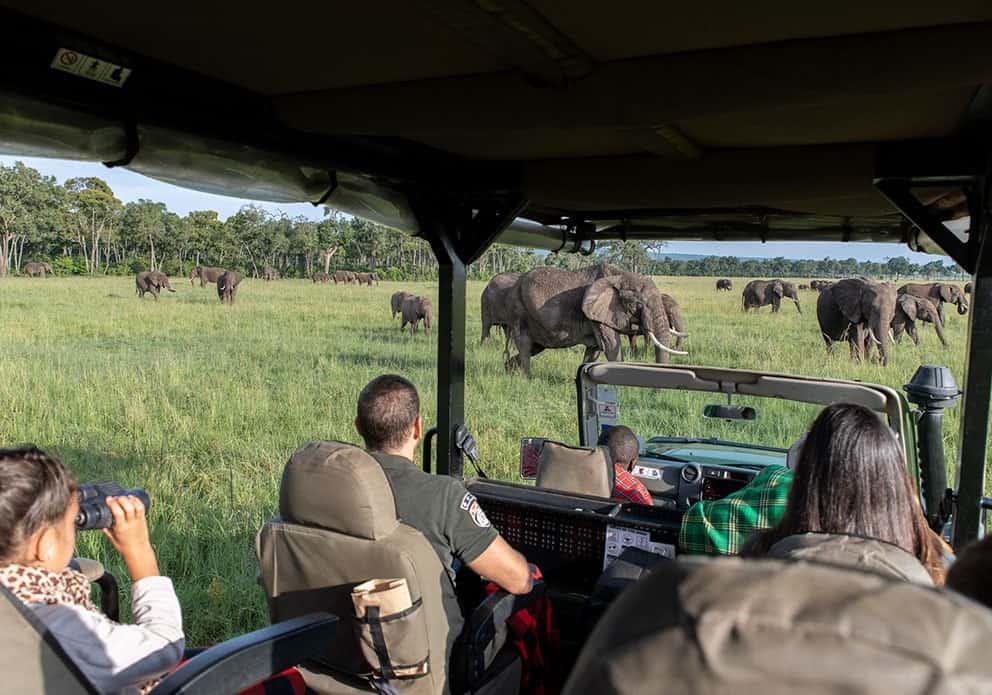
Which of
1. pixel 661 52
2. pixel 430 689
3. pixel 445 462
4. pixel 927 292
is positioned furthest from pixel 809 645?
pixel 927 292

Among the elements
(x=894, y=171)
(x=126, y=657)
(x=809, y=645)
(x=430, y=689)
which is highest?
(x=894, y=171)

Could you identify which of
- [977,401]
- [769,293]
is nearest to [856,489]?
[977,401]

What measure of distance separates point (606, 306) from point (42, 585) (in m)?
12.9

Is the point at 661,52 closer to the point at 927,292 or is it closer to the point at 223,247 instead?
the point at 927,292

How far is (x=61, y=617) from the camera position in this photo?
1.43 m

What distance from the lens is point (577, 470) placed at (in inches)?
131

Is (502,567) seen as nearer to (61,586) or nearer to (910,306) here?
(61,586)

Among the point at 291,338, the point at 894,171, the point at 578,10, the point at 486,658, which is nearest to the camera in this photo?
the point at 578,10

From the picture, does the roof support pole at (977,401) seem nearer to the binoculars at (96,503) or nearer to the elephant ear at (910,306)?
the binoculars at (96,503)

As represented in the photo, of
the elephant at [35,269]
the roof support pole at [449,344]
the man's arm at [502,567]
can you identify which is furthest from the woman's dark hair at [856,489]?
the elephant at [35,269]

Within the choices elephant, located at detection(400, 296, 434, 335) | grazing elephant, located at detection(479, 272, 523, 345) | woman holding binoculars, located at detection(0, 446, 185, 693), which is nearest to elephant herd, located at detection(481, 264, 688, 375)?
grazing elephant, located at detection(479, 272, 523, 345)

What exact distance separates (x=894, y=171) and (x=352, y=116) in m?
Answer: 2.14

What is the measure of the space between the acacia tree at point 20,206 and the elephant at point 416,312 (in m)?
20.4

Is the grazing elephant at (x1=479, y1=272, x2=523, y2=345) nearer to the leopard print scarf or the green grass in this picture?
the green grass
